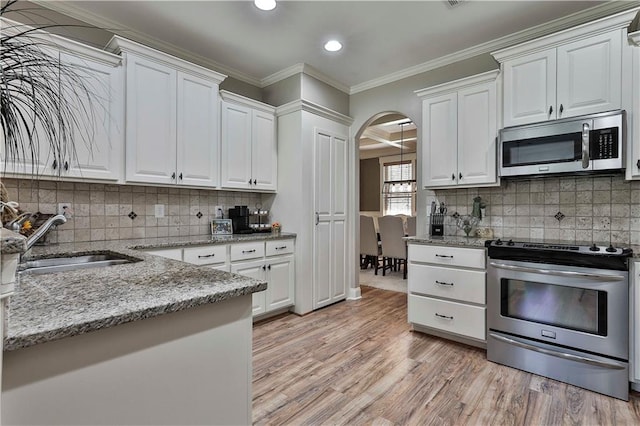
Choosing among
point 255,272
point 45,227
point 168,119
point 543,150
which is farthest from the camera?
point 255,272

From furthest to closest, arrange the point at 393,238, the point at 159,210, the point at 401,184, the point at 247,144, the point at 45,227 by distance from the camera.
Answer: the point at 401,184 → the point at 393,238 → the point at 247,144 → the point at 159,210 → the point at 45,227

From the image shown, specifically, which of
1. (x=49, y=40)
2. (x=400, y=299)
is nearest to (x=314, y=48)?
(x=49, y=40)

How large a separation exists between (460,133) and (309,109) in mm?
1577

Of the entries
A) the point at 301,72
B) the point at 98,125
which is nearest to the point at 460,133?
the point at 301,72

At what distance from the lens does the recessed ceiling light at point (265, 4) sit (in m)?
2.42

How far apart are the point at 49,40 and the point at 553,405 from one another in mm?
3957

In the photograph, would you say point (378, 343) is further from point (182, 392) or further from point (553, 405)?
point (182, 392)

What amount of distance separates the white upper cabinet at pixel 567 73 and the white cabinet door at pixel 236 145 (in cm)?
242

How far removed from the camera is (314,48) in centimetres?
315

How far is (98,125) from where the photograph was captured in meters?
2.42

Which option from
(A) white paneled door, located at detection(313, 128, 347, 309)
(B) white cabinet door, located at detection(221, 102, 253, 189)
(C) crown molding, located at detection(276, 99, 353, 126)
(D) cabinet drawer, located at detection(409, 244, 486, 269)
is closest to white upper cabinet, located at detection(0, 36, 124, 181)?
(B) white cabinet door, located at detection(221, 102, 253, 189)

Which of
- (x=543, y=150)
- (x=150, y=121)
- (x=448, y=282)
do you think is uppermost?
(x=150, y=121)

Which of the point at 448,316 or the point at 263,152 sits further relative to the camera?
the point at 263,152

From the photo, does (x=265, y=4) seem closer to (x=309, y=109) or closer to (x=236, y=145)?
(x=309, y=109)
